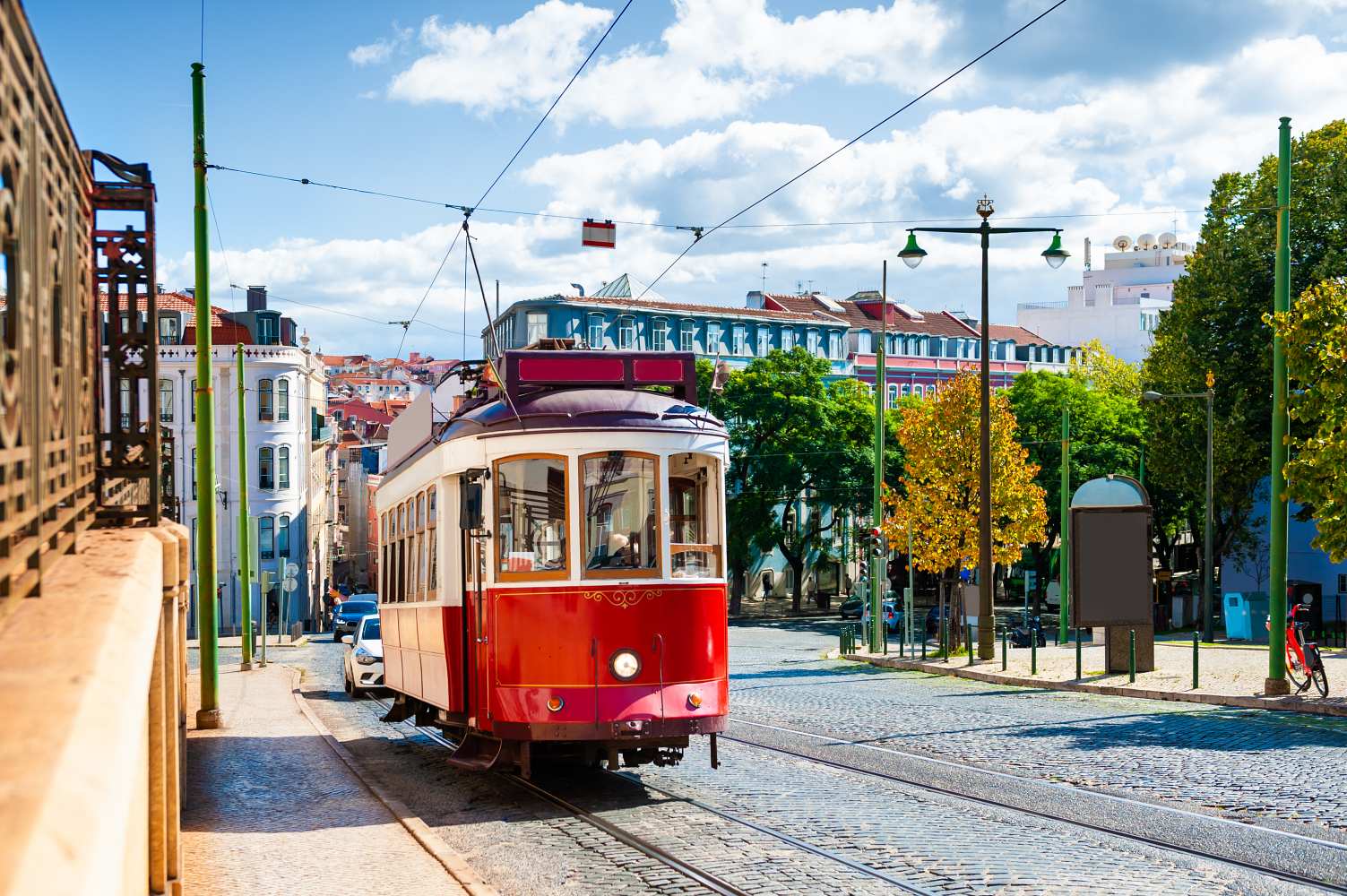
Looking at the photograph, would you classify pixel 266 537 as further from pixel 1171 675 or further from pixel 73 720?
pixel 73 720

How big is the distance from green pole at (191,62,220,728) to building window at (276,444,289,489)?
47840 millimetres

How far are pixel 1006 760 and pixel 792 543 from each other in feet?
176

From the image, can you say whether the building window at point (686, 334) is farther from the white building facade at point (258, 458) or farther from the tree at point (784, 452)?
the white building facade at point (258, 458)

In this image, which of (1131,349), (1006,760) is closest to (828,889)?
(1006,760)

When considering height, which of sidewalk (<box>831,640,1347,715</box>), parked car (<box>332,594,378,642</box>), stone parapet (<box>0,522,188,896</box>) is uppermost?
stone parapet (<box>0,522,188,896</box>)

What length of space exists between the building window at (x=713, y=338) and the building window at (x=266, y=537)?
3189 cm

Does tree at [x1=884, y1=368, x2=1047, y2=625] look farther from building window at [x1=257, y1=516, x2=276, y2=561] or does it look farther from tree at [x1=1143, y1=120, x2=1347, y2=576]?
building window at [x1=257, y1=516, x2=276, y2=561]

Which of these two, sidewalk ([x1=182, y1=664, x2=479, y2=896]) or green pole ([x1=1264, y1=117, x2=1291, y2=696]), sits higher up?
green pole ([x1=1264, y1=117, x2=1291, y2=696])

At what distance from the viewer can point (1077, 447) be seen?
212 feet

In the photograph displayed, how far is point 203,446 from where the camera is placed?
20.0 meters

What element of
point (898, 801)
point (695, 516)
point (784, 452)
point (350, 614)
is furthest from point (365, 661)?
point (784, 452)

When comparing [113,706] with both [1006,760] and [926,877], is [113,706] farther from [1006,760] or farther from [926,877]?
[1006,760]

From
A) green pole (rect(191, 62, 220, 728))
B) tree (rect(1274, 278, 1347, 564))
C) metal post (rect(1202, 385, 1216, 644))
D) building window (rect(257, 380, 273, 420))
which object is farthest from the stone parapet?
building window (rect(257, 380, 273, 420))

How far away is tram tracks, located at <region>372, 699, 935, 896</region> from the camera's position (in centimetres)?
914
